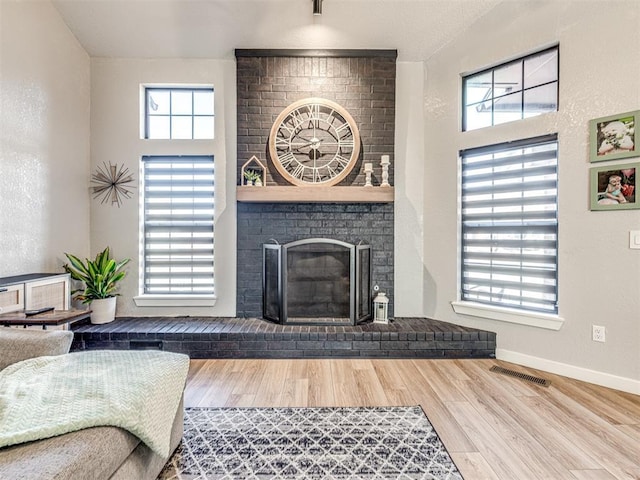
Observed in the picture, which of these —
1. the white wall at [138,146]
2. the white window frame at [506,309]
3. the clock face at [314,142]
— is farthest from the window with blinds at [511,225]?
the white wall at [138,146]

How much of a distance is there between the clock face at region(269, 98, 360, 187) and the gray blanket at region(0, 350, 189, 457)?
2.38 metres

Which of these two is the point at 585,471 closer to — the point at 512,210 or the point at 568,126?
the point at 512,210

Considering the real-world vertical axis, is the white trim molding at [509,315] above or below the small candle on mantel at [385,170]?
below

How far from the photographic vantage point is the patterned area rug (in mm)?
1665

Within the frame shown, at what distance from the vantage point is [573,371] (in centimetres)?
274

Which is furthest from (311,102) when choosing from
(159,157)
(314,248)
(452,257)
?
(452,257)

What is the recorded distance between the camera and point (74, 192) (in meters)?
3.54

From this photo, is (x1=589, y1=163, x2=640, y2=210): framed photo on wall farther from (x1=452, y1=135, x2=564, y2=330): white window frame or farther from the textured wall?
the textured wall

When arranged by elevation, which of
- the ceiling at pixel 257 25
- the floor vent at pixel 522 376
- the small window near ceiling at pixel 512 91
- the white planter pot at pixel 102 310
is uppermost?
the ceiling at pixel 257 25

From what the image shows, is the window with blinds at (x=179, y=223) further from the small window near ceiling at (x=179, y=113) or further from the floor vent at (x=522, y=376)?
the floor vent at (x=522, y=376)

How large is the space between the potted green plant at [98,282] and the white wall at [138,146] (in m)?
0.30

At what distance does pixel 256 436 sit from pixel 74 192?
3217 mm

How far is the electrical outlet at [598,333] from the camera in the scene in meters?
2.64

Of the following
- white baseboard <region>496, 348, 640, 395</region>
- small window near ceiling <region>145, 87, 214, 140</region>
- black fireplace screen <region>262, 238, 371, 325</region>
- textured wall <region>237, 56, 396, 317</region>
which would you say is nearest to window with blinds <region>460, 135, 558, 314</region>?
white baseboard <region>496, 348, 640, 395</region>
